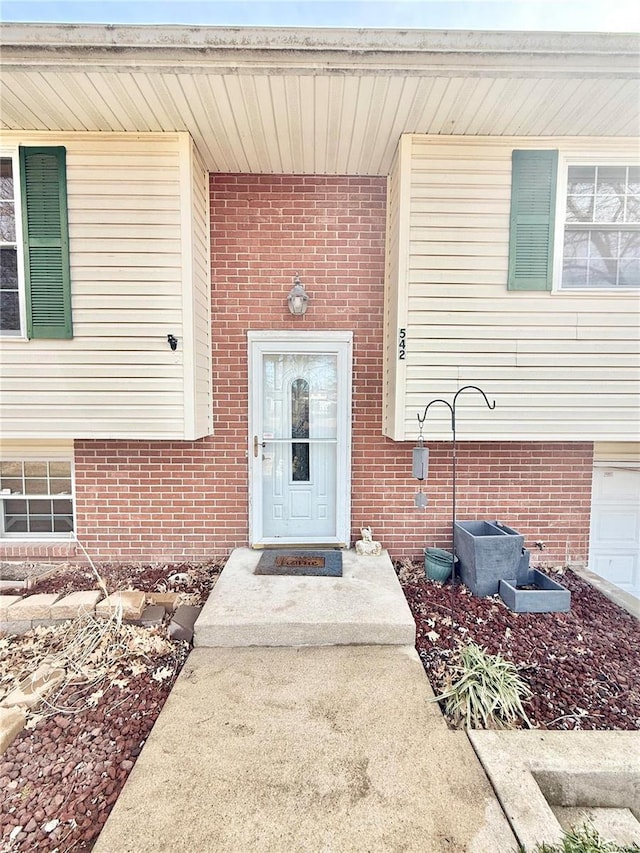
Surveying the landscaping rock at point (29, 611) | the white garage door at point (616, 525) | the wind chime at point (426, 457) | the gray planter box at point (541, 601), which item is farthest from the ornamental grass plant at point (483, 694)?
the landscaping rock at point (29, 611)

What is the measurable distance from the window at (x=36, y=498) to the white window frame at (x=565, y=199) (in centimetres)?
491

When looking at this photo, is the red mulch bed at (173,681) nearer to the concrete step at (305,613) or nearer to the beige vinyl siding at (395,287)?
the concrete step at (305,613)

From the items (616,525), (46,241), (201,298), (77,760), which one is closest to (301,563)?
(77,760)

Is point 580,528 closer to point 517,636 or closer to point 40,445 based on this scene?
point 517,636

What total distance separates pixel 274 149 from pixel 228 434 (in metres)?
2.56

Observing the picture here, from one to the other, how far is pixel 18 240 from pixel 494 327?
4.10 metres

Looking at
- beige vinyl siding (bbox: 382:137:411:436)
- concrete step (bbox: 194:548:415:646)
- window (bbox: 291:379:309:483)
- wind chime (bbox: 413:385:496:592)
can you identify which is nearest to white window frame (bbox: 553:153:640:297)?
wind chime (bbox: 413:385:496:592)

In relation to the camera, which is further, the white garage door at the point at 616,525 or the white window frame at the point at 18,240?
the white garage door at the point at 616,525

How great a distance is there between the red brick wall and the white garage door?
0.19 m

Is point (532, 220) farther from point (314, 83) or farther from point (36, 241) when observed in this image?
point (36, 241)

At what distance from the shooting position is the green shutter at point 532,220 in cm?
325

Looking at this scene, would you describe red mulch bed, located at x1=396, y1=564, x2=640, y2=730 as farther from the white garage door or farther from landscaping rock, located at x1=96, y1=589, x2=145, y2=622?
landscaping rock, located at x1=96, y1=589, x2=145, y2=622

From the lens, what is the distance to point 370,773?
5.56 ft

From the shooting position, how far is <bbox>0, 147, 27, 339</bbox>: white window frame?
3.16 meters
